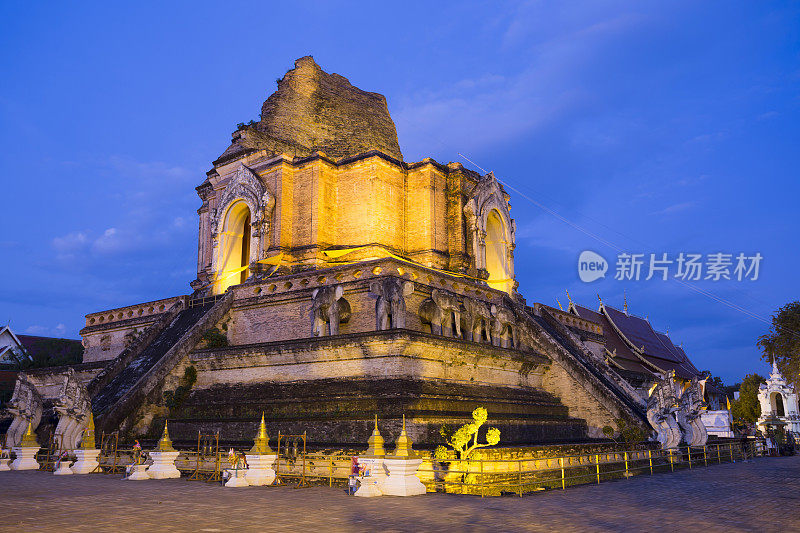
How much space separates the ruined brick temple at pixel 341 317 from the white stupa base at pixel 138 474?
7.86ft

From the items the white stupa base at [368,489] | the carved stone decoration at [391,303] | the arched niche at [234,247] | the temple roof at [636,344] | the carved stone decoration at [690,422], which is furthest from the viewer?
the temple roof at [636,344]

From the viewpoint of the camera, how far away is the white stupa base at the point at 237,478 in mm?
12656

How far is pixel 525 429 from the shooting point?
16906 mm

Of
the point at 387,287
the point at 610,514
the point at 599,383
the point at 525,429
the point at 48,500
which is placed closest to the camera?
the point at 610,514

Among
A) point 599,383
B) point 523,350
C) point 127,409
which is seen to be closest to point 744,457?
point 599,383

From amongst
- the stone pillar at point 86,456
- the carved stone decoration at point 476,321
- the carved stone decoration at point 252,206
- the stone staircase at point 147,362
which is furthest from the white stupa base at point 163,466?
the carved stone decoration at point 252,206

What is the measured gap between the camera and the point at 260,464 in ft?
42.8

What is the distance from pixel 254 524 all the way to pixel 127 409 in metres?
10.4

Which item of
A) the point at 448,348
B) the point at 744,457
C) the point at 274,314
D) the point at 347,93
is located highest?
the point at 347,93

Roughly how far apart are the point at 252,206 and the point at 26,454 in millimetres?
12142

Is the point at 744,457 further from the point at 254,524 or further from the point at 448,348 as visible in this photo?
the point at 254,524

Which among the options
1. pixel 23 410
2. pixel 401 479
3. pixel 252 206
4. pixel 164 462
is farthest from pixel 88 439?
pixel 252 206

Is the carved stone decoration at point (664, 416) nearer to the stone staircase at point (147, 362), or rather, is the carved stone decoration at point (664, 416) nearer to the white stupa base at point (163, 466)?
the white stupa base at point (163, 466)

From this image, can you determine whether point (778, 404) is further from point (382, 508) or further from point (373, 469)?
point (382, 508)
